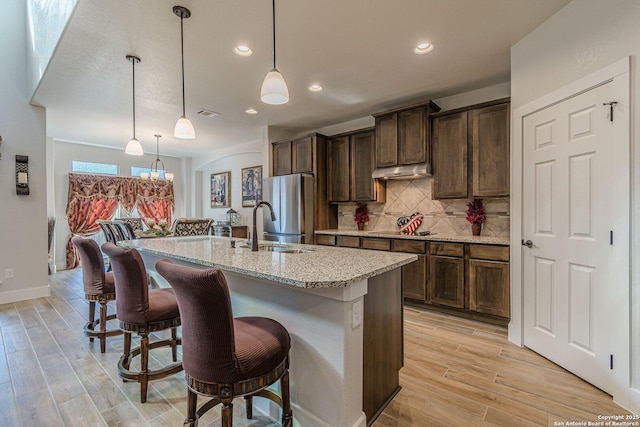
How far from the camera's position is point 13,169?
4062 mm

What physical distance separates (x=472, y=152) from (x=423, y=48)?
1344mm

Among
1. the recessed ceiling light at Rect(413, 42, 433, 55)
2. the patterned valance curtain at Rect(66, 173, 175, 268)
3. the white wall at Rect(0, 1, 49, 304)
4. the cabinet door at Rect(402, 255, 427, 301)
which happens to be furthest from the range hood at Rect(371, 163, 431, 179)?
the patterned valance curtain at Rect(66, 173, 175, 268)

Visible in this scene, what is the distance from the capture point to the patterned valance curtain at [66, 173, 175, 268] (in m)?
6.23

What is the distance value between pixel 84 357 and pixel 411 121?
4215 mm

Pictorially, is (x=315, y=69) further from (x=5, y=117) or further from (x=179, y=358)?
(x=5, y=117)

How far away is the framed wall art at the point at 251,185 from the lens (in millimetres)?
6559

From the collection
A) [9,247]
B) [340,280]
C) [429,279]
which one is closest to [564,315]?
[429,279]

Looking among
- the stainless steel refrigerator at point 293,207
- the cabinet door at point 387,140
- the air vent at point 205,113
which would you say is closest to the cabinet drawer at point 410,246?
the cabinet door at point 387,140

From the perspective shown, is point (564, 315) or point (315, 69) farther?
point (315, 69)

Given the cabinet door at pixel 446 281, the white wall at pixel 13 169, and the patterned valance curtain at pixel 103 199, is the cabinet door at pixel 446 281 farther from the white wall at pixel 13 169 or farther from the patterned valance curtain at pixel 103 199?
the patterned valance curtain at pixel 103 199

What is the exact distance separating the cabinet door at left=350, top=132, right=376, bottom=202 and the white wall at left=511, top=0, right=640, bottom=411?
1.97 metres

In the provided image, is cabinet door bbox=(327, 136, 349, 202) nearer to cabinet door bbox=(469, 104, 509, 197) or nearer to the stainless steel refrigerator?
the stainless steel refrigerator

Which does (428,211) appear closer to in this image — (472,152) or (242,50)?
(472,152)

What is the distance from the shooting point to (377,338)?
1.73 m
